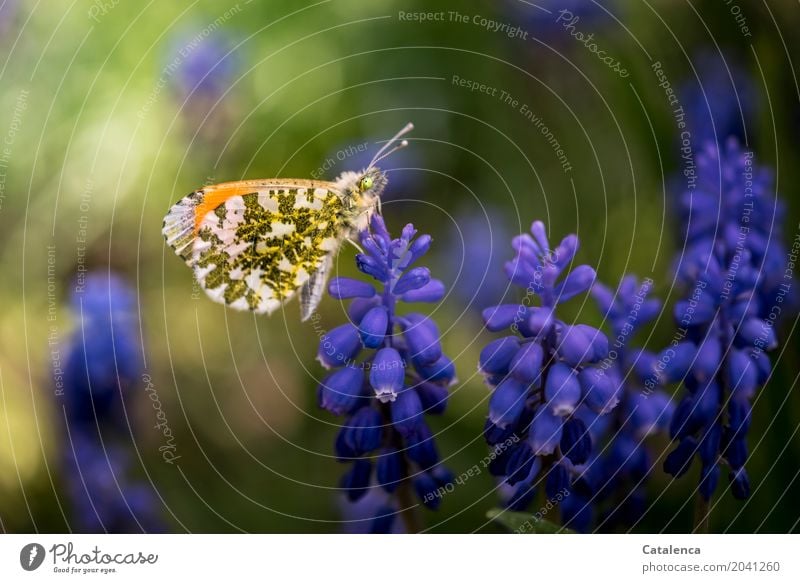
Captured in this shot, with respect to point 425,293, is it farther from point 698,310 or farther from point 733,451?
point 733,451

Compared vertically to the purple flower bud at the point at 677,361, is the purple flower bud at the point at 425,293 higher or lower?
higher

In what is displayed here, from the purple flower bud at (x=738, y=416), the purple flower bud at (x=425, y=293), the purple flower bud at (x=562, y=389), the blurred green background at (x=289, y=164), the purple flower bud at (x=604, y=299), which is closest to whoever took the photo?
the purple flower bud at (x=562, y=389)

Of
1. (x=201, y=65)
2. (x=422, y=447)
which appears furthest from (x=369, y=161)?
(x=422, y=447)

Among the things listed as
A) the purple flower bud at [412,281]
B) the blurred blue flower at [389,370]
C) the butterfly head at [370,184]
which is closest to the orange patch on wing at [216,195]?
the butterfly head at [370,184]

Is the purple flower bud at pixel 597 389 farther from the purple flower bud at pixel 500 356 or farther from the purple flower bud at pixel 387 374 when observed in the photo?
the purple flower bud at pixel 387 374

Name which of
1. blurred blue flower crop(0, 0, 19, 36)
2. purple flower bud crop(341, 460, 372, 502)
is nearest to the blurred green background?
blurred blue flower crop(0, 0, 19, 36)
